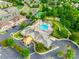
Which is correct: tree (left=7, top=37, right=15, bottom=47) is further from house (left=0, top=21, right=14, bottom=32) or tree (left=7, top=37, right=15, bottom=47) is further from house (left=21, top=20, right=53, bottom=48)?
house (left=0, top=21, right=14, bottom=32)

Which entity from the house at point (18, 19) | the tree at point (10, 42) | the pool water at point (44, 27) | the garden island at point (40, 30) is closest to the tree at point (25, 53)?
the garden island at point (40, 30)

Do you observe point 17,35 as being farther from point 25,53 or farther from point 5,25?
point 25,53

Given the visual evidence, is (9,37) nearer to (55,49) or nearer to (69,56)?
(55,49)

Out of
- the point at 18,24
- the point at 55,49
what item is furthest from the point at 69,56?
the point at 18,24

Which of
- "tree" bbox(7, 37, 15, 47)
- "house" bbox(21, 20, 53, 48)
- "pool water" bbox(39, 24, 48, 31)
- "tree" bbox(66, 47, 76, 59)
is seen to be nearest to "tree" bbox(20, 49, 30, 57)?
"tree" bbox(7, 37, 15, 47)

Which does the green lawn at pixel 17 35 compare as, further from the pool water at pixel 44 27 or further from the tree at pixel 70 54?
the tree at pixel 70 54

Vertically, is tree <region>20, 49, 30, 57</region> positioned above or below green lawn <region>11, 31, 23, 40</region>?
above

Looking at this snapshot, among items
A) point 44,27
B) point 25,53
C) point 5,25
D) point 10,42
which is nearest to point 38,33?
point 44,27
